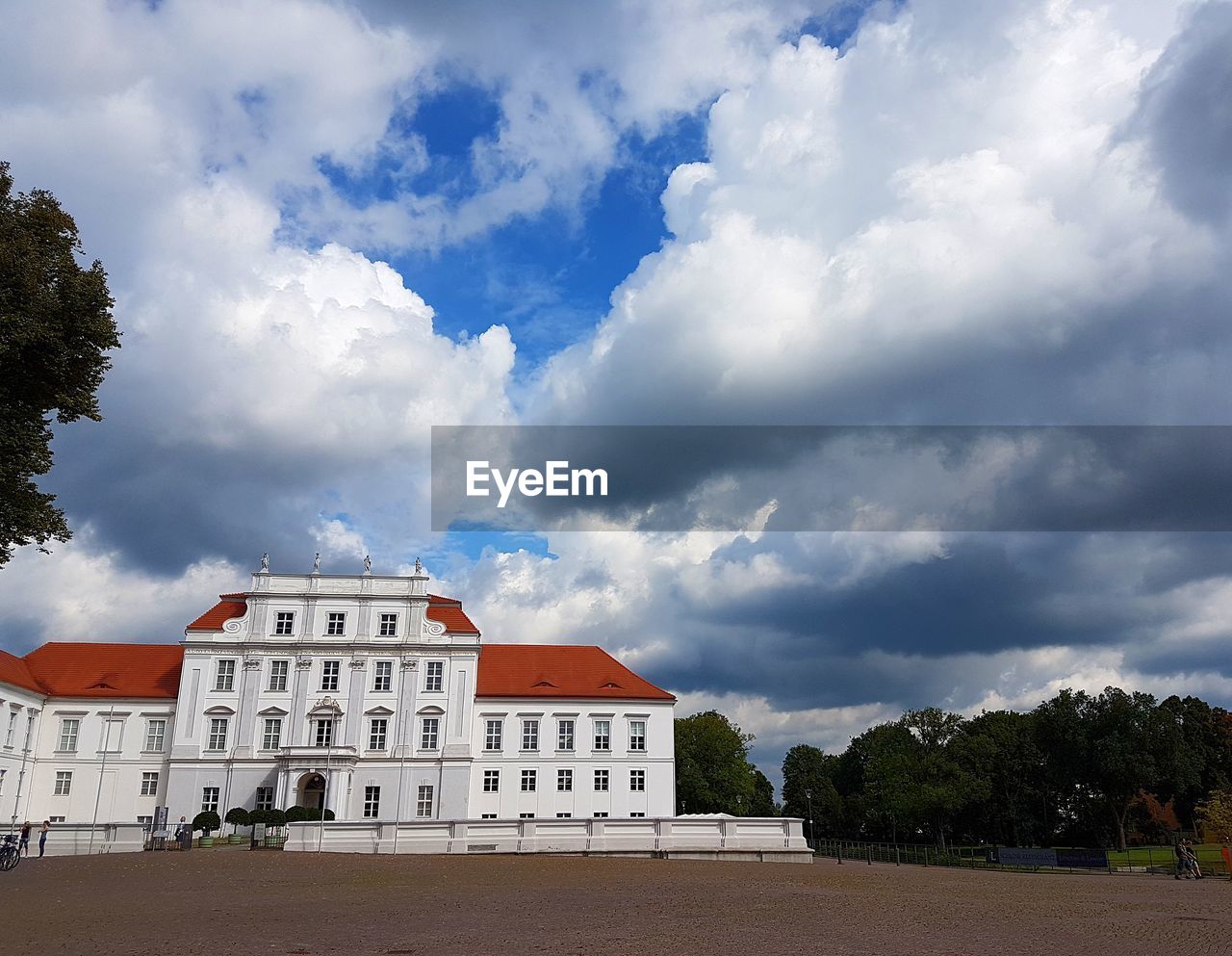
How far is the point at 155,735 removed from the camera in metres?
56.8

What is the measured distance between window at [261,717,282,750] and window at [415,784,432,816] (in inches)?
331

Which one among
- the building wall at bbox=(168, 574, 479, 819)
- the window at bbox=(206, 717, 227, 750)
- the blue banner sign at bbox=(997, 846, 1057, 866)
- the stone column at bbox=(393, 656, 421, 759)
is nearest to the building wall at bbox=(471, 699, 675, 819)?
the building wall at bbox=(168, 574, 479, 819)

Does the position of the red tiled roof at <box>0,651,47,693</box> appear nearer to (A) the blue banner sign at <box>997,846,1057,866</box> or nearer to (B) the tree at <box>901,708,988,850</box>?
(A) the blue banner sign at <box>997,846,1057,866</box>

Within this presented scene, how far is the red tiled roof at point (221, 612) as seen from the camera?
5722 cm

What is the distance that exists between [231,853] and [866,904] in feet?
87.9

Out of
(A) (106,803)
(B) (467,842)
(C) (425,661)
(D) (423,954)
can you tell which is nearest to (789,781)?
(C) (425,661)

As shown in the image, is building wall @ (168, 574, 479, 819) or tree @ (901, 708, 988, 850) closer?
building wall @ (168, 574, 479, 819)

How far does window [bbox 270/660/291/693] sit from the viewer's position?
56.4 metres

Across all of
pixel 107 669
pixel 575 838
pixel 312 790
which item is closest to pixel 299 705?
pixel 312 790

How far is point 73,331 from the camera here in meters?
25.3

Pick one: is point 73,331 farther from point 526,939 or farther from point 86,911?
point 526,939

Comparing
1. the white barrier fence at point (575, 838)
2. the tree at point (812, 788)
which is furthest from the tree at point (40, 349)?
the tree at point (812, 788)

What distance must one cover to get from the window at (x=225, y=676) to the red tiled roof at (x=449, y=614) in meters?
11.8

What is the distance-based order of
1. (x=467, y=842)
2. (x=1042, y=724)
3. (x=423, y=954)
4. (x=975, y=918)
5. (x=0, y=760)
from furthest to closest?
(x=1042, y=724)
(x=0, y=760)
(x=467, y=842)
(x=975, y=918)
(x=423, y=954)
